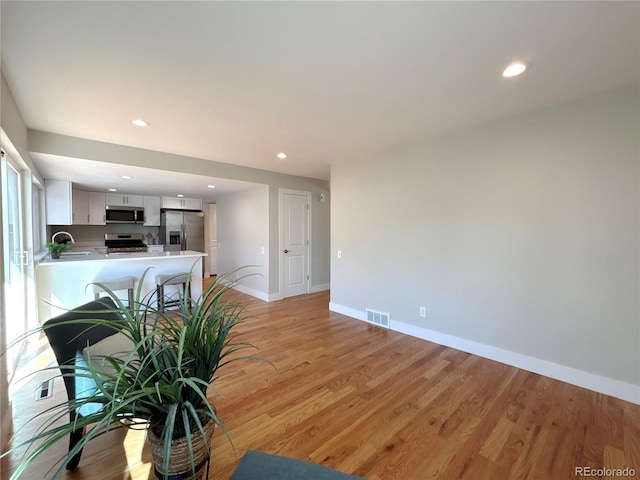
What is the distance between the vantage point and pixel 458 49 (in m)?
1.71

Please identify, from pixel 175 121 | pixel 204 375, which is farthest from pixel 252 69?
pixel 204 375

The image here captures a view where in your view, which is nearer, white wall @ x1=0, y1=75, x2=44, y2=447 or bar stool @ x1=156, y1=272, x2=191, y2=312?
bar stool @ x1=156, y1=272, x2=191, y2=312

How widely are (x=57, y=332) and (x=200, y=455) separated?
120 cm

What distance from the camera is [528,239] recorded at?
2.65 m

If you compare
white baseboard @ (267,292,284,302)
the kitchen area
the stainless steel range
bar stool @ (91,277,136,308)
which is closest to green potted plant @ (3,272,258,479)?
the kitchen area

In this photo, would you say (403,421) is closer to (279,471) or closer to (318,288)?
(279,471)

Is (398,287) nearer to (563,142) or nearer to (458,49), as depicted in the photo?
(563,142)

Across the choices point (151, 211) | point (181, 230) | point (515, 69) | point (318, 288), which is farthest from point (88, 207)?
point (515, 69)

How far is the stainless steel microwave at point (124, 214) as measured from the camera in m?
6.13

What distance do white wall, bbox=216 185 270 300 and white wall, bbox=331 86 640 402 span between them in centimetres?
233

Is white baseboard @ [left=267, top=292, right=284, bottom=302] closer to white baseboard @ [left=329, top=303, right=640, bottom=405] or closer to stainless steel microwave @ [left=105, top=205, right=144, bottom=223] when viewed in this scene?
white baseboard @ [left=329, top=303, right=640, bottom=405]

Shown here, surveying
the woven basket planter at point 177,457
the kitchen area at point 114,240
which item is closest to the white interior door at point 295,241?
the kitchen area at point 114,240

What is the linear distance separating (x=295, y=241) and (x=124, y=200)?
13.5 ft

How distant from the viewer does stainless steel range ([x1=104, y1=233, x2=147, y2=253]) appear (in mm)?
6316
